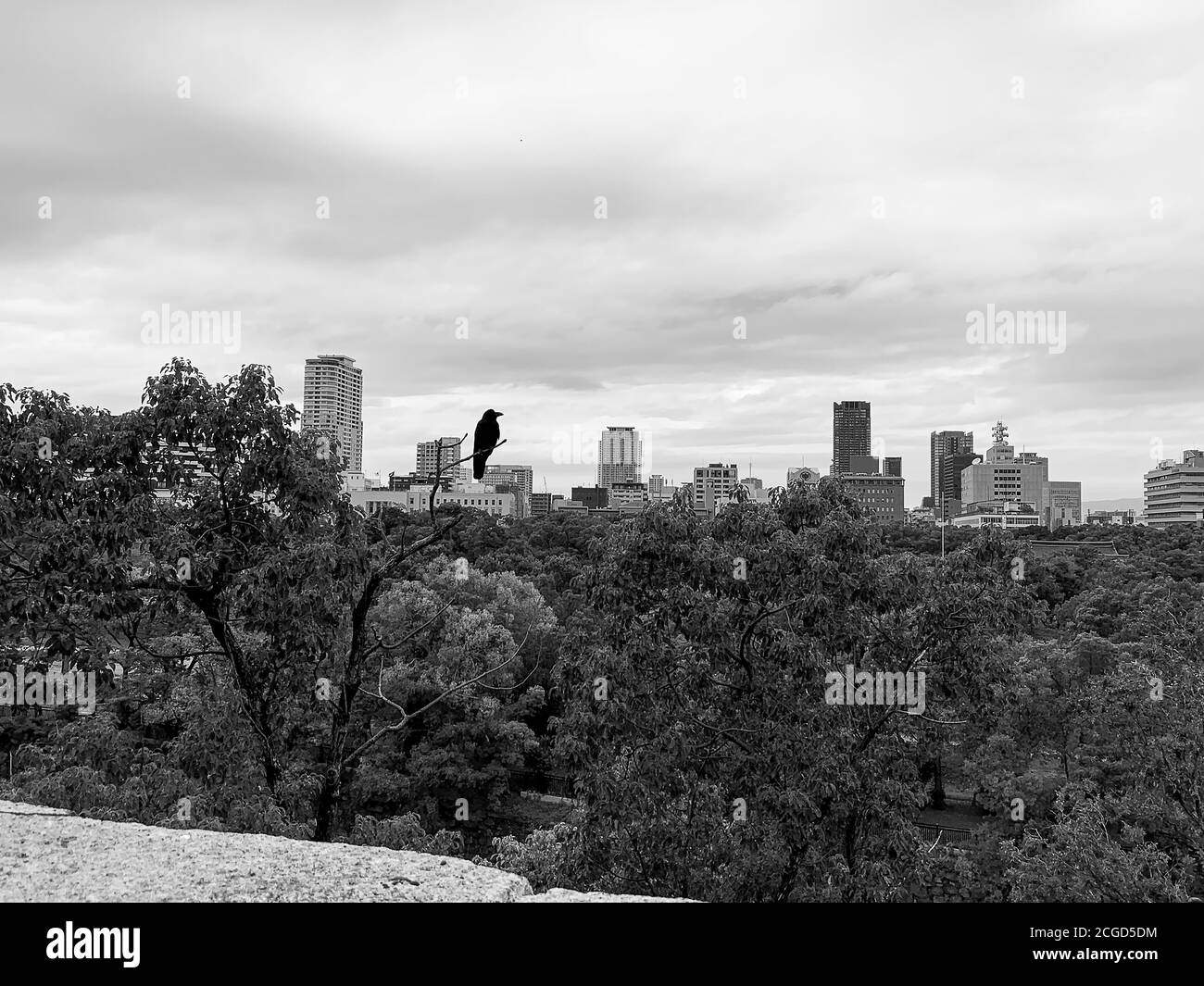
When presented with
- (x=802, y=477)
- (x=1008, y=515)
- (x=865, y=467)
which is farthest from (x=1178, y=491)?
(x=802, y=477)

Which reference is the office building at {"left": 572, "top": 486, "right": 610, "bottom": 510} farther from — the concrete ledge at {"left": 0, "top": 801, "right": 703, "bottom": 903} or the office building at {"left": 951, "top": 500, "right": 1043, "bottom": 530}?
the concrete ledge at {"left": 0, "top": 801, "right": 703, "bottom": 903}

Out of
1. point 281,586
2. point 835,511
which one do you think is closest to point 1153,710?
point 835,511

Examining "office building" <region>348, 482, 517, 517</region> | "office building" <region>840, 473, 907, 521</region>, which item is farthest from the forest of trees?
"office building" <region>840, 473, 907, 521</region>

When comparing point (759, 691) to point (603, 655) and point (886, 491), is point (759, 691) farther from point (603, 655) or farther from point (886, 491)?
point (886, 491)

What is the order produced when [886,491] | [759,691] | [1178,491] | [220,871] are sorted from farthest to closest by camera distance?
[886,491], [1178,491], [759,691], [220,871]

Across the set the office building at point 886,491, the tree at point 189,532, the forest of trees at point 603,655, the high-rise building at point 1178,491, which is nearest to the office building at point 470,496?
the office building at point 886,491

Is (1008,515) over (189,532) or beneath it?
over

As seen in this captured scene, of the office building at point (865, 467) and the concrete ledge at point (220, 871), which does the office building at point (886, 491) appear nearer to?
the office building at point (865, 467)

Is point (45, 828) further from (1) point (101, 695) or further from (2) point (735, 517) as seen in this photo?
(2) point (735, 517)

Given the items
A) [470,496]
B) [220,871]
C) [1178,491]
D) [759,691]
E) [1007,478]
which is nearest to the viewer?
[220,871]
